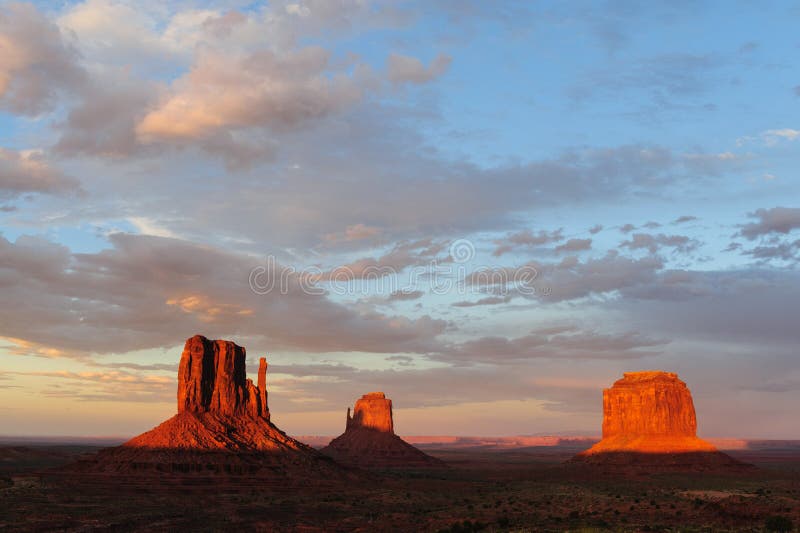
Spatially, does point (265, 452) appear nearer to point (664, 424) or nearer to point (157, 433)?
point (157, 433)

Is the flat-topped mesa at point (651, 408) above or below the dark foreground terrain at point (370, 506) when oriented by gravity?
above

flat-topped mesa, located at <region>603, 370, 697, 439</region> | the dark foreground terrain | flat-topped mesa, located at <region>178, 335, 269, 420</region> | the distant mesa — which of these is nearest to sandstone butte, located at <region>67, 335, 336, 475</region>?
flat-topped mesa, located at <region>178, 335, 269, 420</region>

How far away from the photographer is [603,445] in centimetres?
16075

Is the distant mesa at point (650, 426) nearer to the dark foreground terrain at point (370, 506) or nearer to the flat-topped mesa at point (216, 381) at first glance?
the dark foreground terrain at point (370, 506)

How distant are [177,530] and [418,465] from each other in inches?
5197

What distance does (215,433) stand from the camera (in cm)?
11588

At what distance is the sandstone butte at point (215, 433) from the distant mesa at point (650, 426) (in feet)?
201

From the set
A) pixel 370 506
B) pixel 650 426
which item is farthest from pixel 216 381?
pixel 650 426

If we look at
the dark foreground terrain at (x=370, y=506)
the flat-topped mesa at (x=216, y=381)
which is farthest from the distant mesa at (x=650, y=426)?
the flat-topped mesa at (x=216, y=381)

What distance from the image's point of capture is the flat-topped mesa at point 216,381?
121438 mm

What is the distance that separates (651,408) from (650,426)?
139 inches

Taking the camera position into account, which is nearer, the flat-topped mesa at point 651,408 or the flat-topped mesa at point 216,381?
the flat-topped mesa at point 216,381

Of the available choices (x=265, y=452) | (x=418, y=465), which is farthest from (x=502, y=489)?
(x=418, y=465)

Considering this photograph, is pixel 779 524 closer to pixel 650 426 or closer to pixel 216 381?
pixel 216 381
